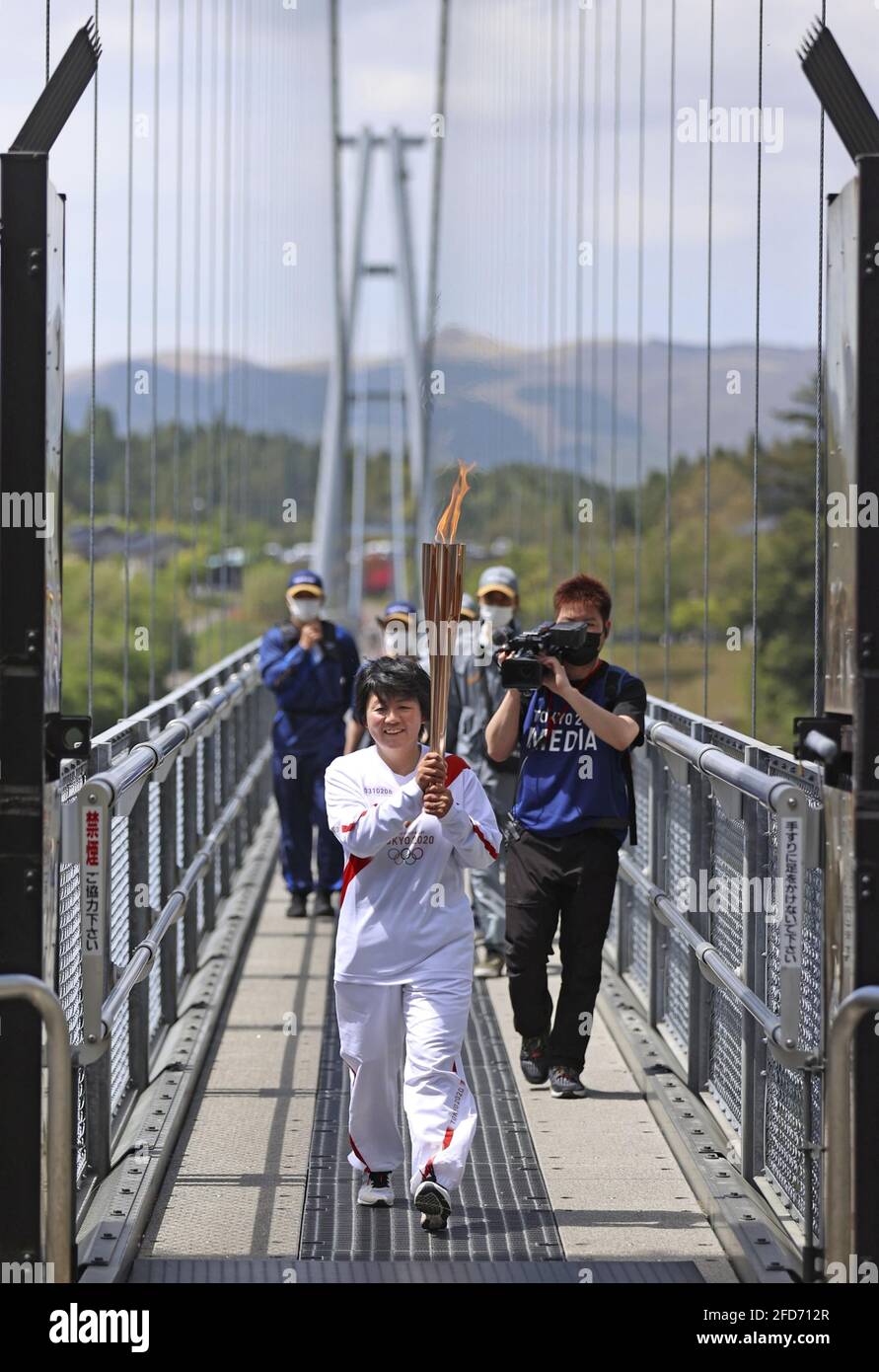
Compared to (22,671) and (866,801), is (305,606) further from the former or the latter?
(866,801)

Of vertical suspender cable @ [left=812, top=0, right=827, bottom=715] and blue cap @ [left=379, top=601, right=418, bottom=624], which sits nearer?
vertical suspender cable @ [left=812, top=0, right=827, bottom=715]

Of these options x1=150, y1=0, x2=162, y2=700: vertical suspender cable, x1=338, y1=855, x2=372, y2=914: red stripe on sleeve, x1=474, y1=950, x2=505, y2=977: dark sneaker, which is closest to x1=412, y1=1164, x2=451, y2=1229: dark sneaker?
x1=338, y1=855, x2=372, y2=914: red stripe on sleeve

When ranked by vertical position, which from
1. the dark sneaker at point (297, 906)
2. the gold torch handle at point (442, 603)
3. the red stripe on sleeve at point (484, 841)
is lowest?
the dark sneaker at point (297, 906)

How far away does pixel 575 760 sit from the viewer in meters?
5.62

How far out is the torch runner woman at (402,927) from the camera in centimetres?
453

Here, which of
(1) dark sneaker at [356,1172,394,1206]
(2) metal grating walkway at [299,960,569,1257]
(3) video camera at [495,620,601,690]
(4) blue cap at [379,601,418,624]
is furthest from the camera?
(4) blue cap at [379,601,418,624]

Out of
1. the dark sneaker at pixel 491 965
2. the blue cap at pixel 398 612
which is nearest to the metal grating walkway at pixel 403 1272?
the dark sneaker at pixel 491 965

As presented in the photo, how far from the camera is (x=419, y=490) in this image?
42.7 m

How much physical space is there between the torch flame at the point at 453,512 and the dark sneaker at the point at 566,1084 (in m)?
2.13

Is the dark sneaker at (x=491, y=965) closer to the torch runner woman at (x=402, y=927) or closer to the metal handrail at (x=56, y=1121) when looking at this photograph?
→ the torch runner woman at (x=402, y=927)

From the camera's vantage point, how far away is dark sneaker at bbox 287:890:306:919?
9.30 meters

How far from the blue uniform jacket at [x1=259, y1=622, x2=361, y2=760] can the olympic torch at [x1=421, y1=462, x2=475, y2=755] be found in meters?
4.90

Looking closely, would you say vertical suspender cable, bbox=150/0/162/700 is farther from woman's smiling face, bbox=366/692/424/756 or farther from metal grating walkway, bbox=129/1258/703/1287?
metal grating walkway, bbox=129/1258/703/1287
